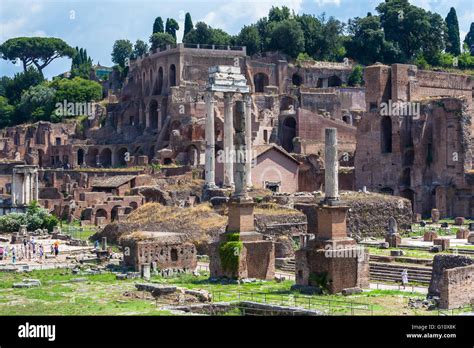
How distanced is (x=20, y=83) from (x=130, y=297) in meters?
82.8

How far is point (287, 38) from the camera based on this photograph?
324 ft

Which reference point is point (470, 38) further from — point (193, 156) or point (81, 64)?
point (193, 156)

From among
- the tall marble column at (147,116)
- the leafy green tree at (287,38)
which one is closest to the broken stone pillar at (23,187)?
the tall marble column at (147,116)

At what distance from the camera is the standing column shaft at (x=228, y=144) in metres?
66.1

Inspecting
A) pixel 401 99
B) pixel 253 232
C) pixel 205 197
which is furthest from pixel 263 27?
pixel 253 232

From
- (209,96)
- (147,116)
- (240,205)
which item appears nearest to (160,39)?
(147,116)

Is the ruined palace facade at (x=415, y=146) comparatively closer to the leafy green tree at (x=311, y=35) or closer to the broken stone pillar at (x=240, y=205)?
the leafy green tree at (x=311, y=35)

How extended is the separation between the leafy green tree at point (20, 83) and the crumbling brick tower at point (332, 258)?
79910mm

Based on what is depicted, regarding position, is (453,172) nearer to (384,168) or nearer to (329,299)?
(384,168)

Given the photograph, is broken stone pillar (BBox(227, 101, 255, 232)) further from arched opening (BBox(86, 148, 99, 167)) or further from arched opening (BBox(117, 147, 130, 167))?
arched opening (BBox(86, 148, 99, 167))

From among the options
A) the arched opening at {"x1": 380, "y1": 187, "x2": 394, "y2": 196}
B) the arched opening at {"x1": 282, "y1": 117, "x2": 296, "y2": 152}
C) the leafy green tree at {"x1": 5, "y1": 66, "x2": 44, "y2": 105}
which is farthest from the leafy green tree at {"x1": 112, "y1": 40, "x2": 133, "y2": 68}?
the arched opening at {"x1": 380, "y1": 187, "x2": 394, "y2": 196}

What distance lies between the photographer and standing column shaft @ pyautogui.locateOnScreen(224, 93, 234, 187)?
6612cm
